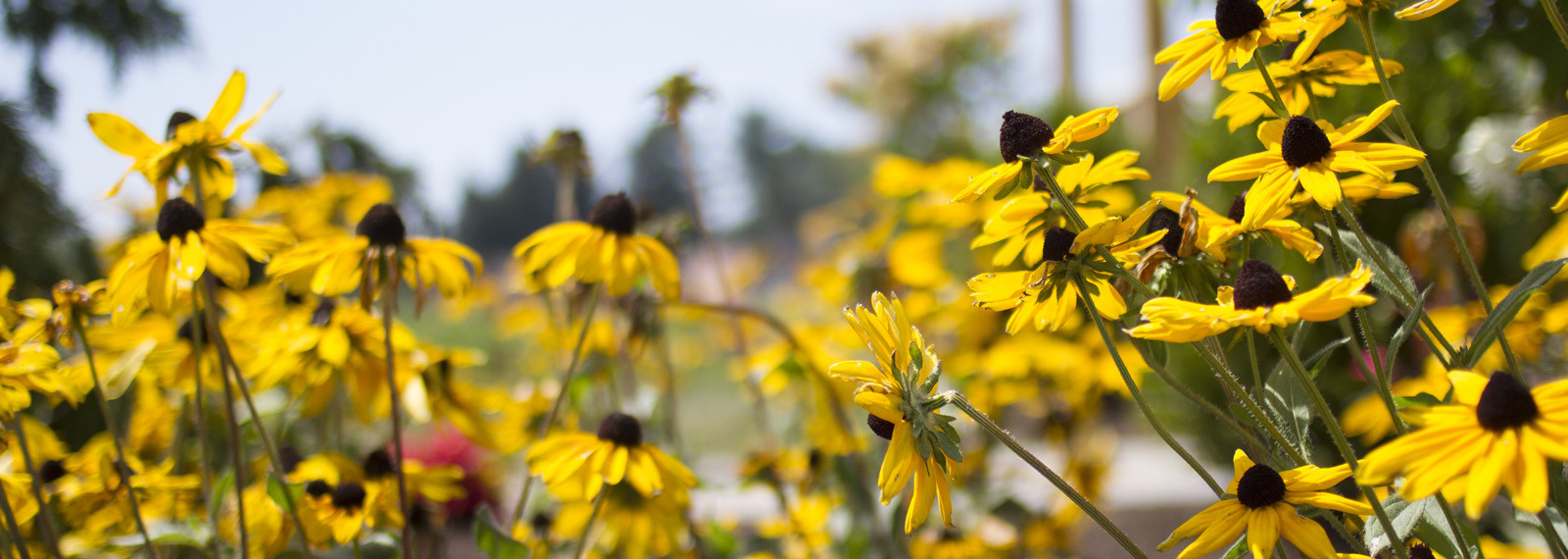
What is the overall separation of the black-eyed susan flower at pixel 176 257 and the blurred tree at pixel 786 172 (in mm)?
27420

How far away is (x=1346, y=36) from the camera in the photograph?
2.04 m

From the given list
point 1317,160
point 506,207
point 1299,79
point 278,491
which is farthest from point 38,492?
point 506,207

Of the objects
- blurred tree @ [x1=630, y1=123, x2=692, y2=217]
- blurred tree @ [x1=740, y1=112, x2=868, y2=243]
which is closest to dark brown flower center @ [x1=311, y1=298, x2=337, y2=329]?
blurred tree @ [x1=630, y1=123, x2=692, y2=217]

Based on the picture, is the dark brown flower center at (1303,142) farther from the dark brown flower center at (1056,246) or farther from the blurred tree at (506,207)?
the blurred tree at (506,207)

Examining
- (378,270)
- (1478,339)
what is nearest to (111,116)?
(378,270)

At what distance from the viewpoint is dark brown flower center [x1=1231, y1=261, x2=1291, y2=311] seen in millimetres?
631

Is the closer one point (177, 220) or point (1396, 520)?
point (1396, 520)

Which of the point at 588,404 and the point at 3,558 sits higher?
the point at 3,558

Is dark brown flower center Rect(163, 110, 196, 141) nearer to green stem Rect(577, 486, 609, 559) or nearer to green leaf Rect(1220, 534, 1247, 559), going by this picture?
green stem Rect(577, 486, 609, 559)

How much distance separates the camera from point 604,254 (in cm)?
123

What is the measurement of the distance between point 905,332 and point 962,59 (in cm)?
1916

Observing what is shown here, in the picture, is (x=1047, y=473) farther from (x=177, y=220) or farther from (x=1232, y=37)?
(x=177, y=220)

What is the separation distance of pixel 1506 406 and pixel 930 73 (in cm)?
1909

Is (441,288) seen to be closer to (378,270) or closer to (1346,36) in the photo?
(378,270)
